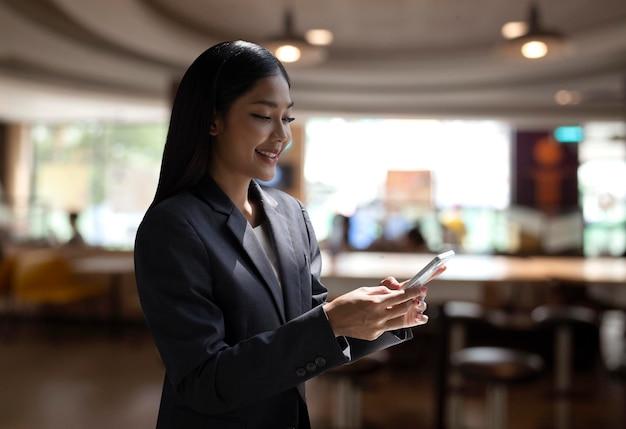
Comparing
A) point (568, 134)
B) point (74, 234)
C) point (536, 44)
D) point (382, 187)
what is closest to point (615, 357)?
point (536, 44)

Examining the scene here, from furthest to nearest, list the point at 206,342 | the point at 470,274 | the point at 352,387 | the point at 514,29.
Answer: the point at 514,29, the point at 352,387, the point at 470,274, the point at 206,342

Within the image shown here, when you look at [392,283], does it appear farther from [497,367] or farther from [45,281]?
[45,281]

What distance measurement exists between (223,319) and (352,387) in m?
3.03

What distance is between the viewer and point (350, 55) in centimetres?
678

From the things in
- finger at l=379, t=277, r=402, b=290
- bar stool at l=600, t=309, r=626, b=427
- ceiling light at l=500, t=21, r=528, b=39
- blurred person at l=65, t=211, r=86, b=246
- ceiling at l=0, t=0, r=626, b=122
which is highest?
ceiling at l=0, t=0, r=626, b=122

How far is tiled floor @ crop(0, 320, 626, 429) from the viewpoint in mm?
4203

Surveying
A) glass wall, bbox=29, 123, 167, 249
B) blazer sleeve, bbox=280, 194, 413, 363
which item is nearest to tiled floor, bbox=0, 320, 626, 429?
blazer sleeve, bbox=280, 194, 413, 363

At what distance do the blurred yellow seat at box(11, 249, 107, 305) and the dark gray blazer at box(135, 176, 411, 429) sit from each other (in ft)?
19.1

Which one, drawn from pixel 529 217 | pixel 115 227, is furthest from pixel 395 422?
pixel 115 227

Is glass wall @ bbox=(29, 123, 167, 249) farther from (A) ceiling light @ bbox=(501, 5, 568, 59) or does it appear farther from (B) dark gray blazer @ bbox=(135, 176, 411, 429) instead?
(B) dark gray blazer @ bbox=(135, 176, 411, 429)

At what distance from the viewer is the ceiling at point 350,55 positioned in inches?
202

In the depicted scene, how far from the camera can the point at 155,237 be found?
104cm

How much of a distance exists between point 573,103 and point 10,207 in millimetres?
7583

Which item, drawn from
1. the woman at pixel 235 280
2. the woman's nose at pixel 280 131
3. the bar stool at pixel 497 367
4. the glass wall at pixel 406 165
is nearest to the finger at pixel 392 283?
the woman at pixel 235 280
